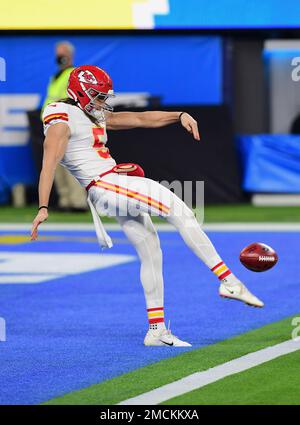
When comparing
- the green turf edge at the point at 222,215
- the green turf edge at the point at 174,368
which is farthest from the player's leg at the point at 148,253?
the green turf edge at the point at 222,215

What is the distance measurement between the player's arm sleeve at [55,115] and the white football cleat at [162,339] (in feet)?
5.31

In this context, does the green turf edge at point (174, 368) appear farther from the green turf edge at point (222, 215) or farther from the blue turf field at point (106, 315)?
the green turf edge at point (222, 215)

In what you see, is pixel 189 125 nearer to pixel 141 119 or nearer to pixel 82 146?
pixel 141 119

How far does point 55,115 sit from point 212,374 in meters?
2.33

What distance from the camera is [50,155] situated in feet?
Result: 29.1

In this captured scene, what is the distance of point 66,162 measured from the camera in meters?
9.23

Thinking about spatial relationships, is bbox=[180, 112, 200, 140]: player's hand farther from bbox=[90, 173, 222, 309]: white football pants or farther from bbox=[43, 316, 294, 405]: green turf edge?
bbox=[43, 316, 294, 405]: green turf edge

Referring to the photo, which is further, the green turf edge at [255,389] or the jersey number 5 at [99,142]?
the jersey number 5 at [99,142]

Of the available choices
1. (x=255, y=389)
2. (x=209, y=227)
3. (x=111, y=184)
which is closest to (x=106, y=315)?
(x=111, y=184)

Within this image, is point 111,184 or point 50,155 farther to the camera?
point 111,184

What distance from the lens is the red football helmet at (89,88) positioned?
9086 mm

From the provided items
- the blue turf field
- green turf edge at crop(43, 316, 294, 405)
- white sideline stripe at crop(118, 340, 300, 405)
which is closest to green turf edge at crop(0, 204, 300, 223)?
the blue turf field

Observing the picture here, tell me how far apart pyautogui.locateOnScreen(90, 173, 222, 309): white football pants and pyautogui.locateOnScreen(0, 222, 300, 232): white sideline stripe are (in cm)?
837
